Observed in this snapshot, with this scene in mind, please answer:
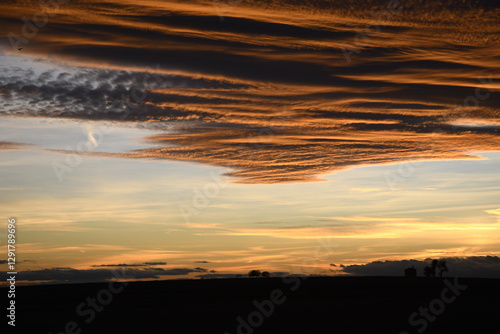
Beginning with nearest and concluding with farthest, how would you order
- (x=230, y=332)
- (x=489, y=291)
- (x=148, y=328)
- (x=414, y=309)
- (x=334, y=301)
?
(x=230, y=332) < (x=148, y=328) < (x=414, y=309) < (x=334, y=301) < (x=489, y=291)

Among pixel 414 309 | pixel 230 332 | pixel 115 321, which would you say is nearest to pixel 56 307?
pixel 115 321

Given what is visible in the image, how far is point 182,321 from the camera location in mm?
39031

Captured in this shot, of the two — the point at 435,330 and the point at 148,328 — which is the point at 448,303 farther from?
the point at 148,328

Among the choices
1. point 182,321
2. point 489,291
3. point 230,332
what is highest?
point 489,291

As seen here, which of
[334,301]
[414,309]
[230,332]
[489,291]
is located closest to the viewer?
[230,332]

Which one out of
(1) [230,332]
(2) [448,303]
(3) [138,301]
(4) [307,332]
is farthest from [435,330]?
(3) [138,301]

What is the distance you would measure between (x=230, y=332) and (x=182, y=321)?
6.77m

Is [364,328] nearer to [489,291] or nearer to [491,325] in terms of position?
[491,325]

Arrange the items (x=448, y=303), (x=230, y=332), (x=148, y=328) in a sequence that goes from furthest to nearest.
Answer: (x=448, y=303) → (x=148, y=328) → (x=230, y=332)

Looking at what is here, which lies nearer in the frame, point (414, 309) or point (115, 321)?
point (115, 321)

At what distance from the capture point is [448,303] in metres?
48.1

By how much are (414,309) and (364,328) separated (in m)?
10.7

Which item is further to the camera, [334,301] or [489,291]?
[489,291]

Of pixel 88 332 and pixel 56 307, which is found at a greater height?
pixel 56 307
